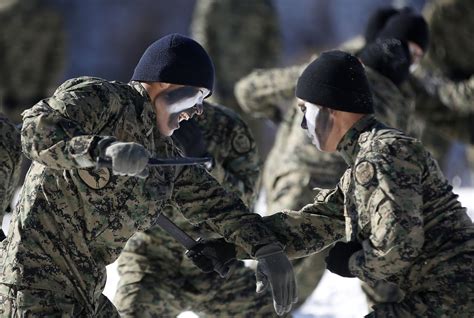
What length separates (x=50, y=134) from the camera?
3764 mm

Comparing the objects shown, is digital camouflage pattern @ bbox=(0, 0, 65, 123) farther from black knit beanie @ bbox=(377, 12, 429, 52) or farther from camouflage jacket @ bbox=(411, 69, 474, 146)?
black knit beanie @ bbox=(377, 12, 429, 52)

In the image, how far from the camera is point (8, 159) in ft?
15.9

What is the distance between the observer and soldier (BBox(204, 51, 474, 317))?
12.9ft

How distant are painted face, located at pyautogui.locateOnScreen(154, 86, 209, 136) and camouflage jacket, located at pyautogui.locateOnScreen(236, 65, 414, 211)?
7.01 feet

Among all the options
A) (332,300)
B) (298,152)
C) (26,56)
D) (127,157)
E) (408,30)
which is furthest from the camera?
(26,56)

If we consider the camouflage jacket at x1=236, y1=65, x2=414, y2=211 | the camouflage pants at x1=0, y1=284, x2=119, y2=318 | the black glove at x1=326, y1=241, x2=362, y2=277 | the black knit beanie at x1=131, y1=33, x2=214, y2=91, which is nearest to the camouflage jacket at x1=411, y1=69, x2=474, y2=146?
the camouflage jacket at x1=236, y1=65, x2=414, y2=211

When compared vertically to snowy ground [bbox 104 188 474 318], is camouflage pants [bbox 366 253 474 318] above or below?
above

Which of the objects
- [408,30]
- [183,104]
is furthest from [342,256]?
[408,30]

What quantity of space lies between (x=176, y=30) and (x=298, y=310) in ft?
43.3

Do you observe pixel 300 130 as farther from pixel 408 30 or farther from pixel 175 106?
pixel 175 106

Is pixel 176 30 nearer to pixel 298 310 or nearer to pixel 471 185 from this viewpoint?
pixel 471 185

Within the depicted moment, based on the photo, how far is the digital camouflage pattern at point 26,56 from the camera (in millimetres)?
15242

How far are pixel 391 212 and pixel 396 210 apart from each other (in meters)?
0.02

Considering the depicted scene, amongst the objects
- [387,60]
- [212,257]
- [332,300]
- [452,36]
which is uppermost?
[452,36]
